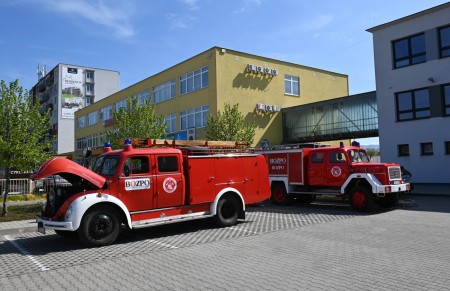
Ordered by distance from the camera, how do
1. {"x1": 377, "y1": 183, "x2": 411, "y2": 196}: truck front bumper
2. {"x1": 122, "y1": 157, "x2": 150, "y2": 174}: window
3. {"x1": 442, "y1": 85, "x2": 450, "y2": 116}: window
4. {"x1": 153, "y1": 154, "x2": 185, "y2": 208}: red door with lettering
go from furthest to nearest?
{"x1": 442, "y1": 85, "x2": 450, "y2": 116}: window, {"x1": 377, "y1": 183, "x2": 411, "y2": 196}: truck front bumper, {"x1": 153, "y1": 154, "x2": 185, "y2": 208}: red door with lettering, {"x1": 122, "y1": 157, "x2": 150, "y2": 174}: window

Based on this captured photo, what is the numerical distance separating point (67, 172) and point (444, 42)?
77.5 ft

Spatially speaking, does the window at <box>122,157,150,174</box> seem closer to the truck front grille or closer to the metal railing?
the truck front grille

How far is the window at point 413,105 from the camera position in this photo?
2458 centimetres

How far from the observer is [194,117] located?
118 feet

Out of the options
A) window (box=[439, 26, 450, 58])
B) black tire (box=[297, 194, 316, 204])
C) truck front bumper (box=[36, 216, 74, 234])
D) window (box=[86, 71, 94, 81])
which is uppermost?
window (box=[86, 71, 94, 81])

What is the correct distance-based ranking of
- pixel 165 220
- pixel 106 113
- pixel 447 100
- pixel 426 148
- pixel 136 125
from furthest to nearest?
pixel 106 113 < pixel 426 148 < pixel 447 100 < pixel 136 125 < pixel 165 220

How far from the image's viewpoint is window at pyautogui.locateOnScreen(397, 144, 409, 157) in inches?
1008

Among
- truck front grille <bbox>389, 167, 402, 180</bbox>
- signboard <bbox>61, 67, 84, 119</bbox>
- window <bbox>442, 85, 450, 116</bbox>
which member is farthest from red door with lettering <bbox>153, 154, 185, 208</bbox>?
signboard <bbox>61, 67, 84, 119</bbox>

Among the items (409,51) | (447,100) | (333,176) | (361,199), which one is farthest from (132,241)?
(409,51)

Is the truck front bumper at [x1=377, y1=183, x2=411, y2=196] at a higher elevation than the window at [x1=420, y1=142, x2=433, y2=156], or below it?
below

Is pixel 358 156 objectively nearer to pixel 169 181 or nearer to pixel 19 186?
pixel 169 181

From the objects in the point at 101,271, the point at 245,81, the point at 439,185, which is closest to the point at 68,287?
the point at 101,271

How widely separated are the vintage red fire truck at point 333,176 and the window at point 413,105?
10990 millimetres

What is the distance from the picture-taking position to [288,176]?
54.0 feet
